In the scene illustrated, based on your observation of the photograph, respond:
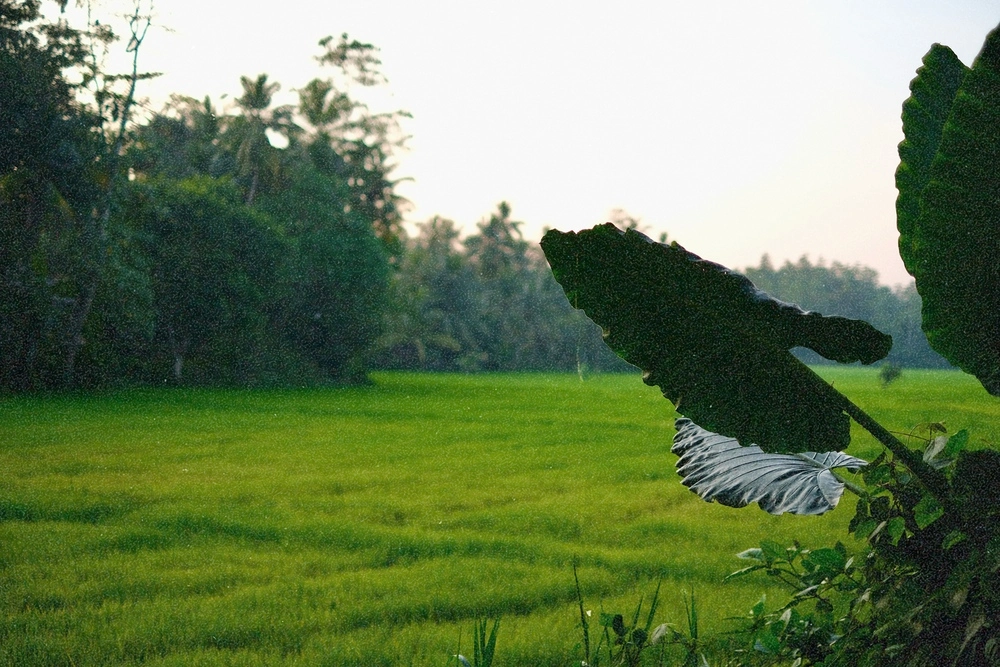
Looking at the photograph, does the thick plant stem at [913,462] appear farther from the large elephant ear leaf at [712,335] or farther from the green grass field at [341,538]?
the green grass field at [341,538]

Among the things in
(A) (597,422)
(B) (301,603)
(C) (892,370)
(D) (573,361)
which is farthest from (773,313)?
(D) (573,361)

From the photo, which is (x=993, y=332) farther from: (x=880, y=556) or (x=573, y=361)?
(x=573, y=361)

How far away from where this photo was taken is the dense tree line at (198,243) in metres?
11.2

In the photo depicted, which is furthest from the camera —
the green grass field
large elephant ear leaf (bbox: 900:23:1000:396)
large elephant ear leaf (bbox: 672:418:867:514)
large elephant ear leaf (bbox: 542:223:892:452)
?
the green grass field

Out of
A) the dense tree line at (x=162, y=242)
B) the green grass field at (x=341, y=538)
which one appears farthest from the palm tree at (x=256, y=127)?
the green grass field at (x=341, y=538)

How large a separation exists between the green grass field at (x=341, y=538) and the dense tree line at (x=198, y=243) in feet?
7.55

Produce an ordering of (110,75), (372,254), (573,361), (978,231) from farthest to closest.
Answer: (573,361)
(372,254)
(110,75)
(978,231)

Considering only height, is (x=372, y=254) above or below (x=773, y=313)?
above

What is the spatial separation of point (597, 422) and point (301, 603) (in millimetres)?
6462

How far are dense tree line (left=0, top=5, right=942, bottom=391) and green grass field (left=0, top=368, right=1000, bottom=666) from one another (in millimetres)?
2302

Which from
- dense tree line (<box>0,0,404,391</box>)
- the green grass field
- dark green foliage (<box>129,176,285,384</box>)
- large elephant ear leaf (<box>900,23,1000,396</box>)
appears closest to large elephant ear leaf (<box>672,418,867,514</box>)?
large elephant ear leaf (<box>900,23,1000,396</box>)

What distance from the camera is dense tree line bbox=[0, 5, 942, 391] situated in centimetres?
1121

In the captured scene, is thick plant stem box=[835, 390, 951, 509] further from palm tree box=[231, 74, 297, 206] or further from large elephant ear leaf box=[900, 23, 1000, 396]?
palm tree box=[231, 74, 297, 206]

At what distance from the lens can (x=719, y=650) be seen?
2141 millimetres
